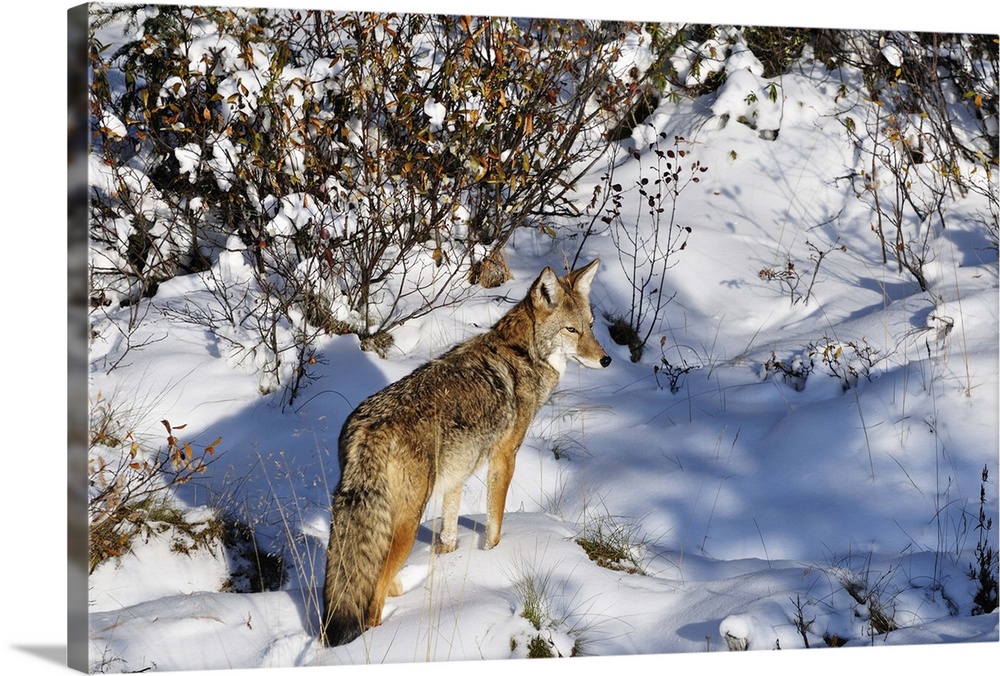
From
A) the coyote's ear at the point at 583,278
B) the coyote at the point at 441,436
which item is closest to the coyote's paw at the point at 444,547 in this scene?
the coyote at the point at 441,436

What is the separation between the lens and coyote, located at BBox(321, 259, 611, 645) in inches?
165

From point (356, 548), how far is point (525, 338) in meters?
1.59

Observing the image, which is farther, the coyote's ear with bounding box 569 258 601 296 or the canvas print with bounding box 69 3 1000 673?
the coyote's ear with bounding box 569 258 601 296

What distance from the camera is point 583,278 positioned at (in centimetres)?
533

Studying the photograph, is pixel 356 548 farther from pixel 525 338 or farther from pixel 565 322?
pixel 565 322

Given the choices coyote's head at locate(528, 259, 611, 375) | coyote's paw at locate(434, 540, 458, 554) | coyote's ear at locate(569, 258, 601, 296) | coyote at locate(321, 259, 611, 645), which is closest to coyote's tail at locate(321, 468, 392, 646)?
coyote at locate(321, 259, 611, 645)

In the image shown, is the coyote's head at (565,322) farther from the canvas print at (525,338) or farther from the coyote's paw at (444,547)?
the coyote's paw at (444,547)

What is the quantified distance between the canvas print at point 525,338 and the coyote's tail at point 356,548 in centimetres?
1

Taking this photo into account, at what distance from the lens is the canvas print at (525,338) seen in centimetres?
458

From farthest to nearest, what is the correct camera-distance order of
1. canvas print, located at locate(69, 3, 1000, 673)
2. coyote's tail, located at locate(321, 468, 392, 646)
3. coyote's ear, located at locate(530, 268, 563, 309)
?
coyote's ear, located at locate(530, 268, 563, 309)
canvas print, located at locate(69, 3, 1000, 673)
coyote's tail, located at locate(321, 468, 392, 646)

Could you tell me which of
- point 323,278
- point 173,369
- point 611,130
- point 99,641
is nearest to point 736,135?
point 611,130

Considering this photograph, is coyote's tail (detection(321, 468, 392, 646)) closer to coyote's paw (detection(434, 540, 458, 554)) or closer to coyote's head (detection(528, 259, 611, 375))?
coyote's paw (detection(434, 540, 458, 554))

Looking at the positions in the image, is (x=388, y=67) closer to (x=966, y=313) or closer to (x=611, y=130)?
(x=611, y=130)

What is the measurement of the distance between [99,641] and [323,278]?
6.74ft
